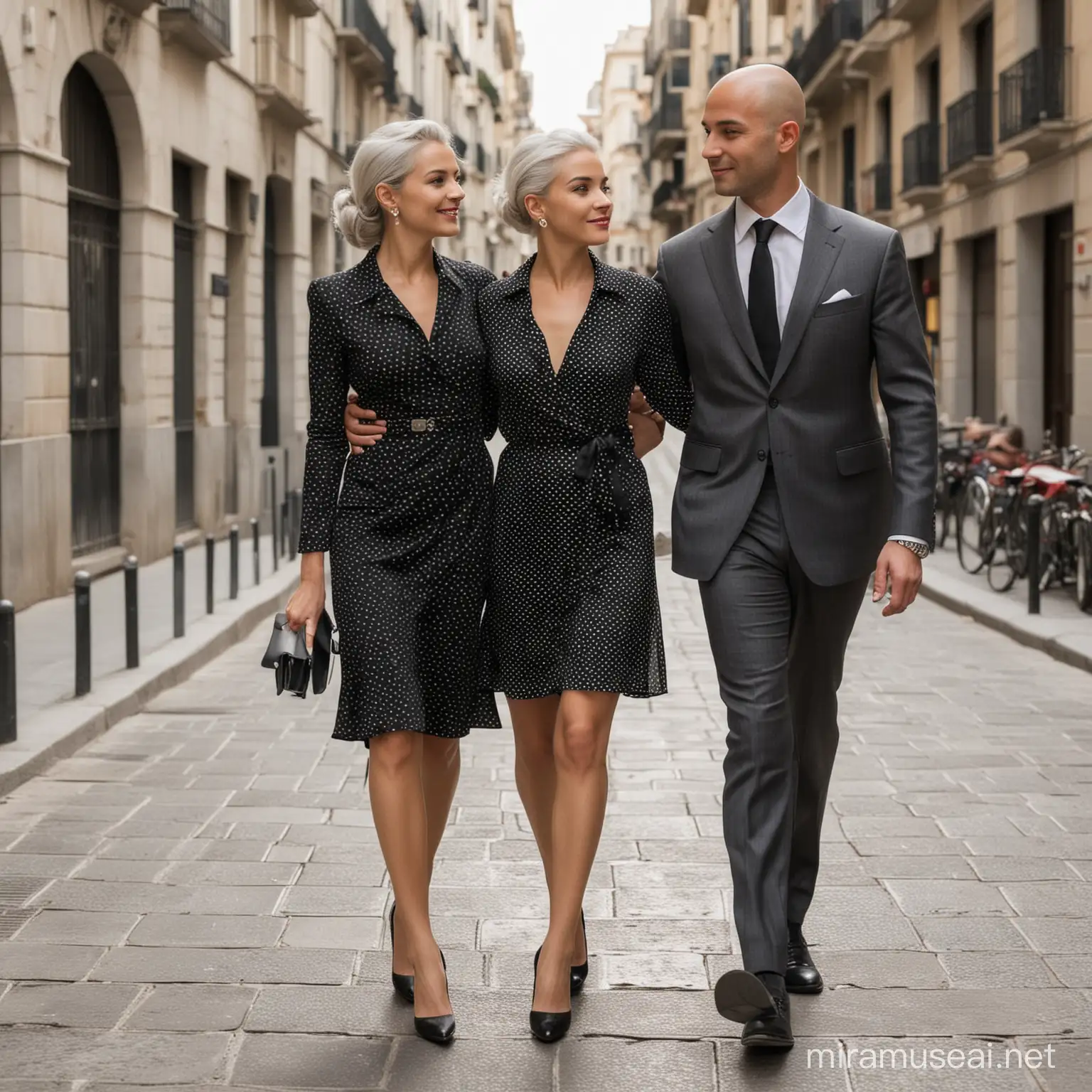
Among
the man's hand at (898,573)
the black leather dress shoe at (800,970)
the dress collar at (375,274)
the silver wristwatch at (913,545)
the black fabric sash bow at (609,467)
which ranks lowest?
the black leather dress shoe at (800,970)

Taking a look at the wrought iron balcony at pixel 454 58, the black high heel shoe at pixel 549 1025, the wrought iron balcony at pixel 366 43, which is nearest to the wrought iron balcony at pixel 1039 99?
the wrought iron balcony at pixel 366 43

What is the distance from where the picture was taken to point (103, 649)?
10.6m

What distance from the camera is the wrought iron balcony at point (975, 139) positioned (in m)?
22.8

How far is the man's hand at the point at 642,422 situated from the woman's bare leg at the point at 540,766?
68cm

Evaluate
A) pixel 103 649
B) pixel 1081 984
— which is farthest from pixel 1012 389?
pixel 1081 984

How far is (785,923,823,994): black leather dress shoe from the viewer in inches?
173

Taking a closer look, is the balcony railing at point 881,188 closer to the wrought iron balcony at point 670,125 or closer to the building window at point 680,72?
the wrought iron balcony at point 670,125

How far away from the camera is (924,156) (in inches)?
1025

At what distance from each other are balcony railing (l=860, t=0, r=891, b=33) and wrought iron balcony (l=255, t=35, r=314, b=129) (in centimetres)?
911

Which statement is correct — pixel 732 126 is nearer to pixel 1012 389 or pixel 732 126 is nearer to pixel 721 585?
pixel 721 585

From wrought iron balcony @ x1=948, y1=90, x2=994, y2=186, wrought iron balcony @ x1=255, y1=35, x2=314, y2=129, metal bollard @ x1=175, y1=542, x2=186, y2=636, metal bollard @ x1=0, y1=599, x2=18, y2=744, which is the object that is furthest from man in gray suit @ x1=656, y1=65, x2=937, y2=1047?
wrought iron balcony @ x1=948, y1=90, x2=994, y2=186

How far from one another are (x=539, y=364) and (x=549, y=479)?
270 millimetres

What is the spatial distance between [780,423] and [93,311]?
40.9ft

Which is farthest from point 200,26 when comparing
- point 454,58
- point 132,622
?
point 454,58
